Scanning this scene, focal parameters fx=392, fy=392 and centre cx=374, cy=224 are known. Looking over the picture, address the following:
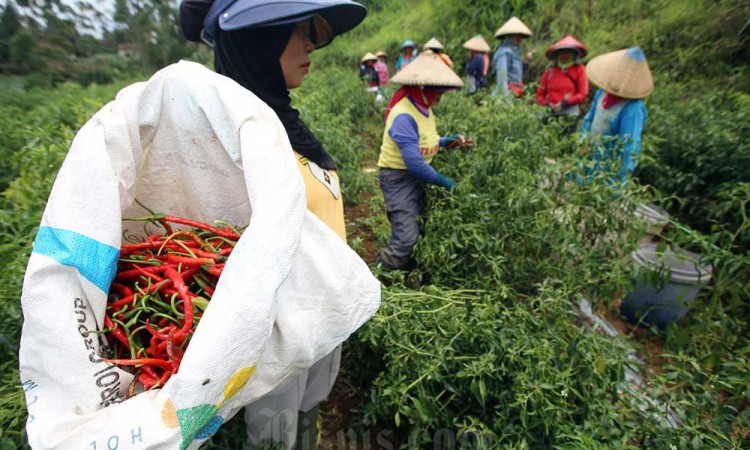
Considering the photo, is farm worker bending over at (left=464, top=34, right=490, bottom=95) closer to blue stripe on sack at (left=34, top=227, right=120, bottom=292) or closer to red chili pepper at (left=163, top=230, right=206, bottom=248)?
red chili pepper at (left=163, top=230, right=206, bottom=248)

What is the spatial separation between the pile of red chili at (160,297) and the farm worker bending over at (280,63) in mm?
438

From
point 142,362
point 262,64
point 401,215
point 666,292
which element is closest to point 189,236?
point 142,362

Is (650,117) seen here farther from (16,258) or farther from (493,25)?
(493,25)

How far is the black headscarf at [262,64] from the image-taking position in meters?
1.26

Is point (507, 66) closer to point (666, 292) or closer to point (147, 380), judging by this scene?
point (666, 292)

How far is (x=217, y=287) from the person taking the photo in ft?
2.55

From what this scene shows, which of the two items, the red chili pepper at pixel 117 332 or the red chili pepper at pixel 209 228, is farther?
the red chili pepper at pixel 209 228

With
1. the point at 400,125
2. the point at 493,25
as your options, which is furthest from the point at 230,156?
the point at 493,25

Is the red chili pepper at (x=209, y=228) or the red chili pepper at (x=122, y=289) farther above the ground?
the red chili pepper at (x=209, y=228)

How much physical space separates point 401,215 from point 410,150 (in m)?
0.50

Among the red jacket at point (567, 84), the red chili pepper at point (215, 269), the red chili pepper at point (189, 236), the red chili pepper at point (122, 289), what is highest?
the red chili pepper at point (189, 236)

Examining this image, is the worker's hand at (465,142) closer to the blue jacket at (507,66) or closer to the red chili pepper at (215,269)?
the red chili pepper at (215,269)

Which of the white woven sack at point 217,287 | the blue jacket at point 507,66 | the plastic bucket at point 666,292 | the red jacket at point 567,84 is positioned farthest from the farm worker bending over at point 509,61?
the white woven sack at point 217,287

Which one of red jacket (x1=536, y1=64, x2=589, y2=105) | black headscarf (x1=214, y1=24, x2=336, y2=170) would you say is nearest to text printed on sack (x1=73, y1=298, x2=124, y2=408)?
black headscarf (x1=214, y1=24, x2=336, y2=170)
